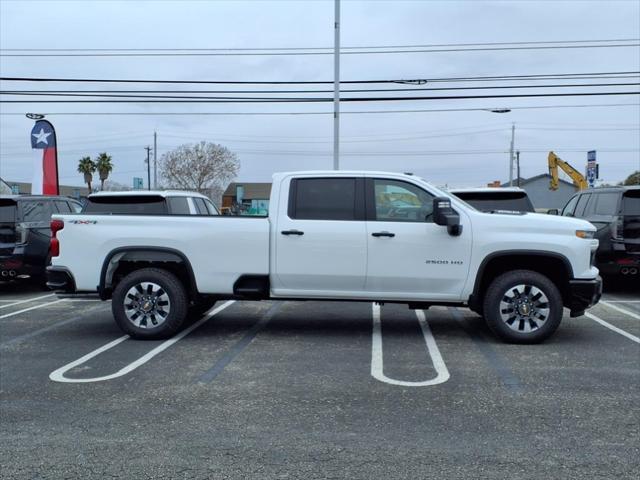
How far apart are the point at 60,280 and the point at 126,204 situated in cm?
208

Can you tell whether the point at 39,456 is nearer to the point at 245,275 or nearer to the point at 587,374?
the point at 245,275

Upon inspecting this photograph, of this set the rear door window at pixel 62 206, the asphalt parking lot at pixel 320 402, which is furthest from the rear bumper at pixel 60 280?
the rear door window at pixel 62 206

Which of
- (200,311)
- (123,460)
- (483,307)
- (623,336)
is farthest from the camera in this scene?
(200,311)

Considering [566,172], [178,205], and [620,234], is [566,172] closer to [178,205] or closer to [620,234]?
[620,234]

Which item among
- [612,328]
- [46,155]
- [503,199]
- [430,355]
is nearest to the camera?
[430,355]

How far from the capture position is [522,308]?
6926 mm

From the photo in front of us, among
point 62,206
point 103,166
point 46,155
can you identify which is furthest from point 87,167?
point 62,206

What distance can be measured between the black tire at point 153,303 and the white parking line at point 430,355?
2368 mm

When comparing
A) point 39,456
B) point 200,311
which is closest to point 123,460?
point 39,456

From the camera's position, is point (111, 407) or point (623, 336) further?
point (623, 336)

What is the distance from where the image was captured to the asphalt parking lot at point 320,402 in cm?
386

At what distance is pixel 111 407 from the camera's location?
4918 millimetres

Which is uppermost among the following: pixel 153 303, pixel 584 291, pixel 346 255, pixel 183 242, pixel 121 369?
pixel 183 242

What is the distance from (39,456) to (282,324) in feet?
15.0
